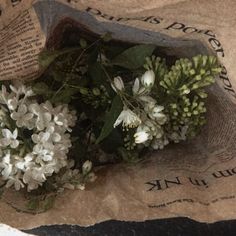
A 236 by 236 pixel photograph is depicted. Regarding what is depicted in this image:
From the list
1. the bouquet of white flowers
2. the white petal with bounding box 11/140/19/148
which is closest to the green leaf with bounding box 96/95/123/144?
the bouquet of white flowers

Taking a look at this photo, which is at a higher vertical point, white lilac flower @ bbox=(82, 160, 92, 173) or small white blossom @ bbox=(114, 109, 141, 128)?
small white blossom @ bbox=(114, 109, 141, 128)

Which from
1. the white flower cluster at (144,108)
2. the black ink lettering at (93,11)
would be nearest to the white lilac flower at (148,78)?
the white flower cluster at (144,108)

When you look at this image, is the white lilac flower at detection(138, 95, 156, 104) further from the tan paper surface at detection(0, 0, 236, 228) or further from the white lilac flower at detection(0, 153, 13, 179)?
the white lilac flower at detection(0, 153, 13, 179)

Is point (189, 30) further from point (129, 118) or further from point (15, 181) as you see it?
point (15, 181)

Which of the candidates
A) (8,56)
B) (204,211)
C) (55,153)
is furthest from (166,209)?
(8,56)

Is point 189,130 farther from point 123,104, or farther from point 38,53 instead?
point 38,53

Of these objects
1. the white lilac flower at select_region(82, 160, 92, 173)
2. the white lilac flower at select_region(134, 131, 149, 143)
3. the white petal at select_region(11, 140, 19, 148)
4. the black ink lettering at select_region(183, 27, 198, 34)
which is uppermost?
the black ink lettering at select_region(183, 27, 198, 34)

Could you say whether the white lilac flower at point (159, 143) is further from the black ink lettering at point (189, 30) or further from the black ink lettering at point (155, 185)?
the black ink lettering at point (189, 30)
